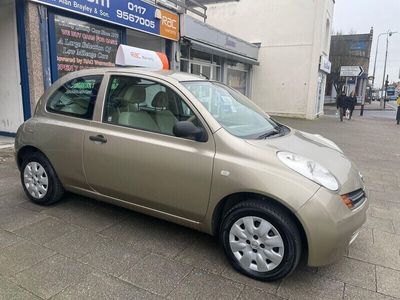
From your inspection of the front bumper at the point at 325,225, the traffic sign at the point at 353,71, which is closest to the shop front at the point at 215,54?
the front bumper at the point at 325,225

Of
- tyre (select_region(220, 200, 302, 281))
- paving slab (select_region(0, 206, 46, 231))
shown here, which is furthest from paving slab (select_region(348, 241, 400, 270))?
paving slab (select_region(0, 206, 46, 231))

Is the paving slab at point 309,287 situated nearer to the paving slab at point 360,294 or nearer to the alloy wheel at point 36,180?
the paving slab at point 360,294

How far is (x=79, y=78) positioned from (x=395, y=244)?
151 inches

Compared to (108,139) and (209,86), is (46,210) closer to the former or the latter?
(108,139)

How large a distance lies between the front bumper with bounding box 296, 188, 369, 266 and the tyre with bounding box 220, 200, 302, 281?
111mm

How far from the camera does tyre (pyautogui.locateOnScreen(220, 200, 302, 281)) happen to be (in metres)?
2.57

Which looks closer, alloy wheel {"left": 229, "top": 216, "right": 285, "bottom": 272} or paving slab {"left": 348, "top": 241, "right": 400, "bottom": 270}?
alloy wheel {"left": 229, "top": 216, "right": 285, "bottom": 272}

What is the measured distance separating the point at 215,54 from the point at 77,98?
10859mm

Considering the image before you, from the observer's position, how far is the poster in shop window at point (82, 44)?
7562 millimetres

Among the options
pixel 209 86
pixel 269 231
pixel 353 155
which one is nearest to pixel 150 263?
pixel 269 231

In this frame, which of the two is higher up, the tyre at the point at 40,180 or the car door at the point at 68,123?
the car door at the point at 68,123

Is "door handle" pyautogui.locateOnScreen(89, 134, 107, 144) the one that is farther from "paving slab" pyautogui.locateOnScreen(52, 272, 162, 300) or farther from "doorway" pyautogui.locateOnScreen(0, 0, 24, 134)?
"doorway" pyautogui.locateOnScreen(0, 0, 24, 134)

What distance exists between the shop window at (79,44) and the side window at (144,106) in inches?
188

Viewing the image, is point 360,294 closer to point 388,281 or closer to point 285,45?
point 388,281
